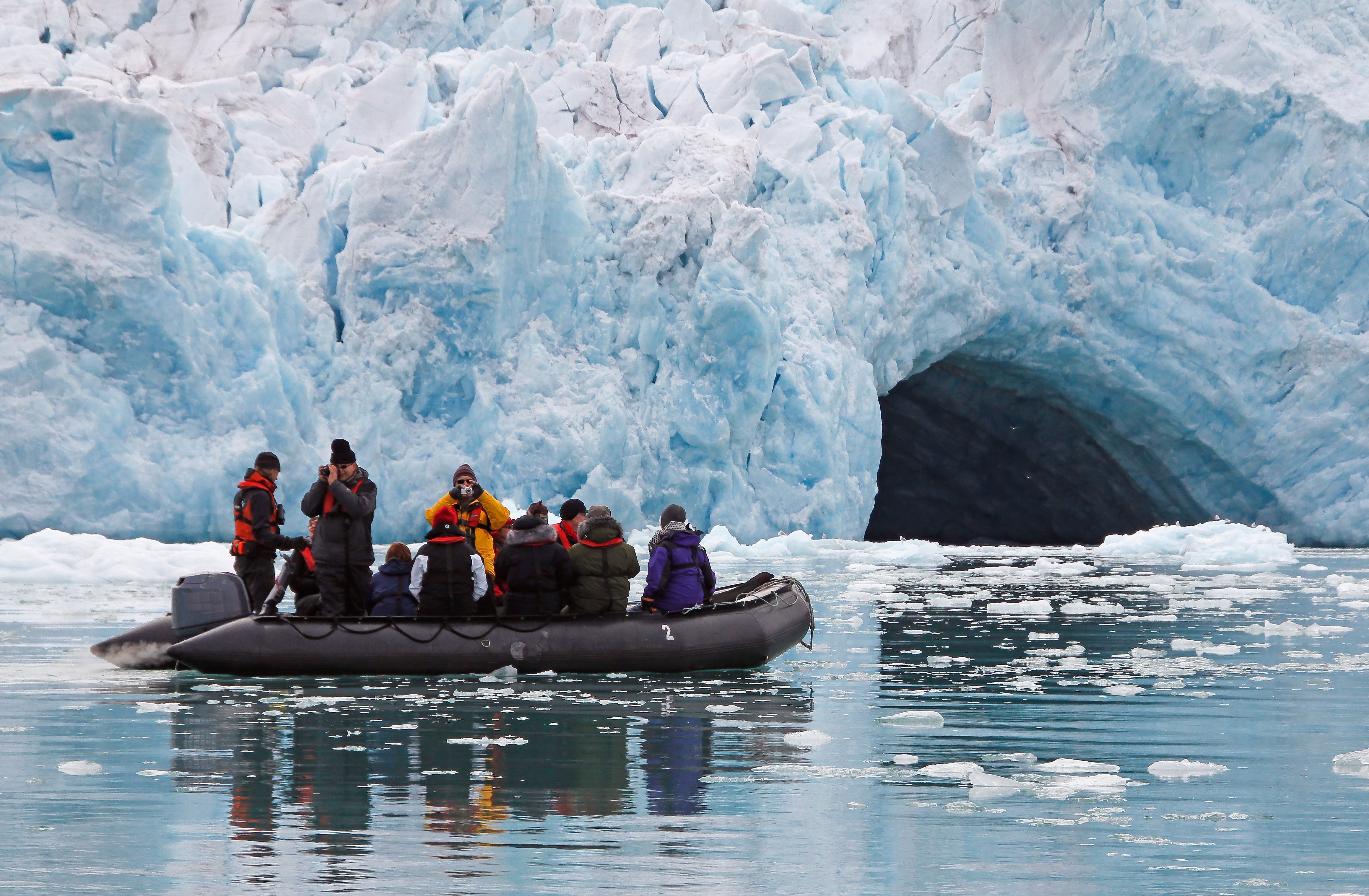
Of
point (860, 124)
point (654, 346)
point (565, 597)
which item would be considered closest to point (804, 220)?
point (860, 124)

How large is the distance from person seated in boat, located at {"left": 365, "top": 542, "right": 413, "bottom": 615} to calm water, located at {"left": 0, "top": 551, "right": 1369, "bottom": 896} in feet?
1.41

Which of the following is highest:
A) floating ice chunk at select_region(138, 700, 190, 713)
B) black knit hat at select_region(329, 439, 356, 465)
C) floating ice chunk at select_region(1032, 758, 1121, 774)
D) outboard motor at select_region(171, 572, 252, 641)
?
black knit hat at select_region(329, 439, 356, 465)

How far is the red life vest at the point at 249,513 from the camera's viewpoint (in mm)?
7922

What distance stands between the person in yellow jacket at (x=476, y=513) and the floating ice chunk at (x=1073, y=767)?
3.62 metres

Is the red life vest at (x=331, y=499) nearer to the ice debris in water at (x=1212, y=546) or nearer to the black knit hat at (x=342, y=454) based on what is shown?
the black knit hat at (x=342, y=454)

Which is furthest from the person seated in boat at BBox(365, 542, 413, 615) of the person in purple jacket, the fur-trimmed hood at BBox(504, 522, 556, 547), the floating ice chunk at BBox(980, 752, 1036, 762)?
the floating ice chunk at BBox(980, 752, 1036, 762)

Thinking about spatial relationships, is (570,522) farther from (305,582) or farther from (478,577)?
(305,582)

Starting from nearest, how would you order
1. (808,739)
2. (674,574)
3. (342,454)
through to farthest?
(808,739) < (342,454) < (674,574)

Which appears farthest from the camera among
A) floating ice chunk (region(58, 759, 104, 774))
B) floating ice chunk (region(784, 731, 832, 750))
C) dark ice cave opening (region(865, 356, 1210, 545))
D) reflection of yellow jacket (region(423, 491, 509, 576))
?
dark ice cave opening (region(865, 356, 1210, 545))

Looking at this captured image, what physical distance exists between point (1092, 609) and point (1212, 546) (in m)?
9.16

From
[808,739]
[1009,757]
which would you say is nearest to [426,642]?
[808,739]

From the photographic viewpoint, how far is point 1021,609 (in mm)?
11414

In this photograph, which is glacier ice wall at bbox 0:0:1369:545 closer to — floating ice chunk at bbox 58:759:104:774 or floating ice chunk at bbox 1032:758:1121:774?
floating ice chunk at bbox 58:759:104:774

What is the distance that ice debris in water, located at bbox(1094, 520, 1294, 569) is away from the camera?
18.9 meters
